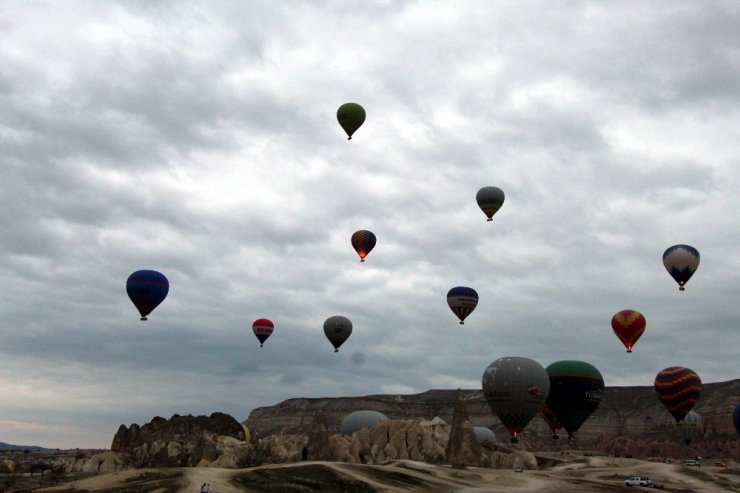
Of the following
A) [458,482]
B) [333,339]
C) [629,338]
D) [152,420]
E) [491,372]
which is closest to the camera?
[458,482]

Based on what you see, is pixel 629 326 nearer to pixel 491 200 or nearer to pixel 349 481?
pixel 491 200

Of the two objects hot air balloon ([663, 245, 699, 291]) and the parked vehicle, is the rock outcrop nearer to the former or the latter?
the parked vehicle

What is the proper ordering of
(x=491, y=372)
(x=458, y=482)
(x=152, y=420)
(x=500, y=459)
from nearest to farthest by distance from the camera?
(x=458, y=482) < (x=491, y=372) < (x=500, y=459) < (x=152, y=420)

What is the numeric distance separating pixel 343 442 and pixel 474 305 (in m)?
27.2

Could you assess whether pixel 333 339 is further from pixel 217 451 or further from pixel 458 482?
pixel 458 482

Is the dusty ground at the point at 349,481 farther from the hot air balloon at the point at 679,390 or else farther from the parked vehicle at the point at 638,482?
the hot air balloon at the point at 679,390

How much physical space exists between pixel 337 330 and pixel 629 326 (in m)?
46.4

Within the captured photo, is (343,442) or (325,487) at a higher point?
(343,442)

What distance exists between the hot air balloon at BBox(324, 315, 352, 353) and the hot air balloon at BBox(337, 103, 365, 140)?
138 ft

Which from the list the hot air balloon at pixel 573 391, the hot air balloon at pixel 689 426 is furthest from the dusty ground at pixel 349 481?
the hot air balloon at pixel 689 426

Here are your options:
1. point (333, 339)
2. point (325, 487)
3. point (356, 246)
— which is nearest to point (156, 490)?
point (325, 487)

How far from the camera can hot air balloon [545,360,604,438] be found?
96500 mm

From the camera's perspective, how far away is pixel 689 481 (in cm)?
9988

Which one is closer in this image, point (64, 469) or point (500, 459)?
point (500, 459)
